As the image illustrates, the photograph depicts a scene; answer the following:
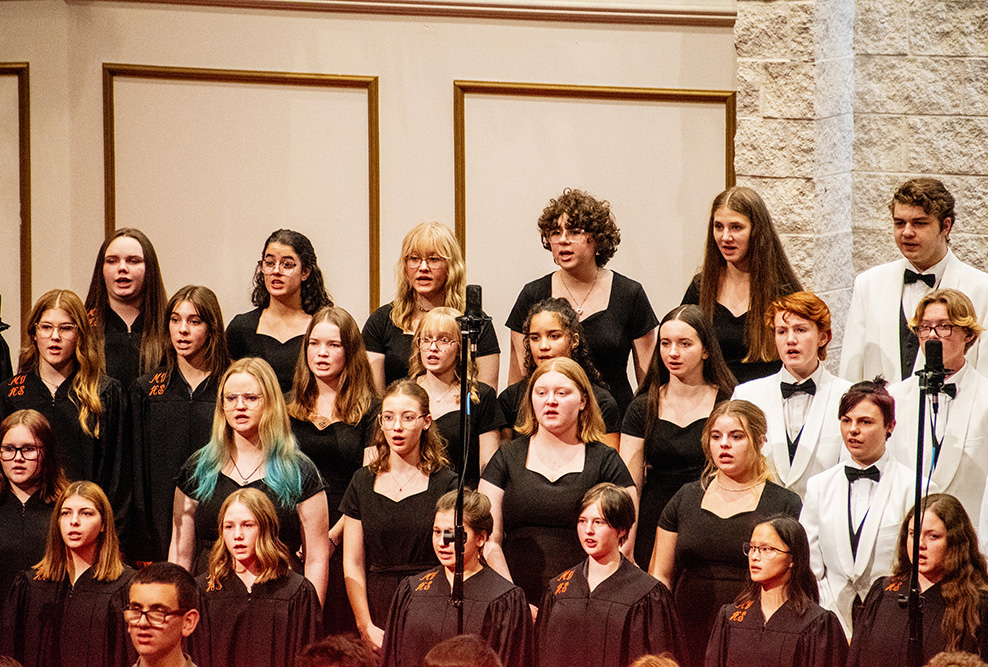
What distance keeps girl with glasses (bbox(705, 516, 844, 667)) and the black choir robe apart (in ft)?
5.09

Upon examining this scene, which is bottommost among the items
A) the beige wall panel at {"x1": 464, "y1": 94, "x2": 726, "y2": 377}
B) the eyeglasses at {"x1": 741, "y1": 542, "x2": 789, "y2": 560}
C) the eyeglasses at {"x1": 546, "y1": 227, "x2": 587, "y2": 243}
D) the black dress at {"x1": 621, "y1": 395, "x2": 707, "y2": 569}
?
the eyeglasses at {"x1": 741, "y1": 542, "x2": 789, "y2": 560}

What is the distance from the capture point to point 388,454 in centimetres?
380

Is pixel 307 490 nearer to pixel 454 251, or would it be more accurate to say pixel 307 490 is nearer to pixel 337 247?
pixel 454 251

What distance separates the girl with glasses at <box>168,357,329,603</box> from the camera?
3.71m

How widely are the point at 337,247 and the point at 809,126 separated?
182 cm

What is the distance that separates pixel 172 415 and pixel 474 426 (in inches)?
35.3

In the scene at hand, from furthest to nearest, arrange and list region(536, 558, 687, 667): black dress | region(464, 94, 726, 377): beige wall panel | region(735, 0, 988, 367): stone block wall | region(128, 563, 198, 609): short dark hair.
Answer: region(464, 94, 726, 377): beige wall panel, region(735, 0, 988, 367): stone block wall, region(536, 558, 687, 667): black dress, region(128, 563, 198, 609): short dark hair

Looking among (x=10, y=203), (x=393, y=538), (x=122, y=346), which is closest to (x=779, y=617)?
(x=393, y=538)

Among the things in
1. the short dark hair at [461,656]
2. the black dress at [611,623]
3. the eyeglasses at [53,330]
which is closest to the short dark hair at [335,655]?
the short dark hair at [461,656]

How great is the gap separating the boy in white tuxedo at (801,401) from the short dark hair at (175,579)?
1.58 metres

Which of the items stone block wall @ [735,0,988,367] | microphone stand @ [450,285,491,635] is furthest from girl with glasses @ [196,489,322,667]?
stone block wall @ [735,0,988,367]

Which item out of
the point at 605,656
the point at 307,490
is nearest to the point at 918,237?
the point at 605,656

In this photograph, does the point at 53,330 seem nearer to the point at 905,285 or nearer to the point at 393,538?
the point at 393,538

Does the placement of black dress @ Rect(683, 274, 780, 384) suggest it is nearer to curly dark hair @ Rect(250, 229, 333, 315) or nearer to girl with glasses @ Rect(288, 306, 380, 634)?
girl with glasses @ Rect(288, 306, 380, 634)
